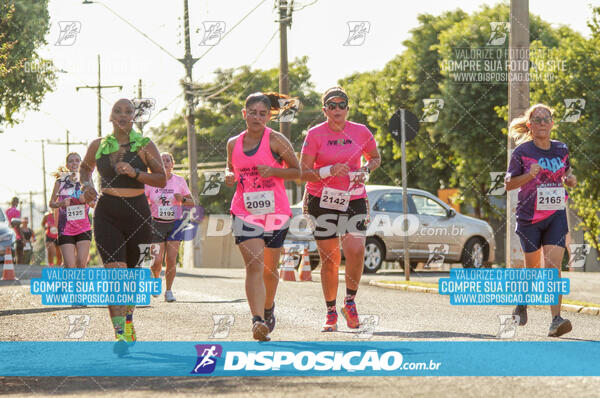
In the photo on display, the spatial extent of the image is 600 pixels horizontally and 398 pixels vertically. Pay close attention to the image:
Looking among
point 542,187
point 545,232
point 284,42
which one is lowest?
point 545,232

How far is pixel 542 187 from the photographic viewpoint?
28.8 ft

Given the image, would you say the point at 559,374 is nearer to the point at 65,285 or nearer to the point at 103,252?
the point at 103,252

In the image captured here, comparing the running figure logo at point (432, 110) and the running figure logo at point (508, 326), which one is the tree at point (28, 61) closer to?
the running figure logo at point (432, 110)

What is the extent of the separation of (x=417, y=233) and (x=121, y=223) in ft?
42.6

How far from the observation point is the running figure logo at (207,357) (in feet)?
22.1

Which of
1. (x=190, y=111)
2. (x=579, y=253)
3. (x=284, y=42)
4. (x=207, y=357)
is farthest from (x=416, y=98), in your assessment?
(x=207, y=357)

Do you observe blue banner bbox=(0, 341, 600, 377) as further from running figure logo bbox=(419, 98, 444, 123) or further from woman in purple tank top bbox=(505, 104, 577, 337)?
running figure logo bbox=(419, 98, 444, 123)

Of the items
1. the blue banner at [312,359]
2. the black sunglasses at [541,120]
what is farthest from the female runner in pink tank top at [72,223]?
the black sunglasses at [541,120]

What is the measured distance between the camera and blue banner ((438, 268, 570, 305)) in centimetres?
903

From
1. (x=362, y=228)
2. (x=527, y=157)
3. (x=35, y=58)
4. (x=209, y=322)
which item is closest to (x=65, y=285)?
(x=209, y=322)

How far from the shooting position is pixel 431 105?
62.9 feet

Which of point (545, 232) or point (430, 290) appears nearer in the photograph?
point (545, 232)

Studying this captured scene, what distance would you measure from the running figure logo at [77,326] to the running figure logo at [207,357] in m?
1.65

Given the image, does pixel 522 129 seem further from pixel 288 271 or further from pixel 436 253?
pixel 436 253
